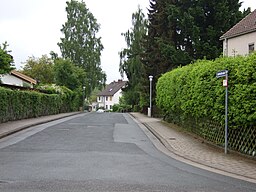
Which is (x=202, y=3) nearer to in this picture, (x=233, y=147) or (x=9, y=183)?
(x=233, y=147)

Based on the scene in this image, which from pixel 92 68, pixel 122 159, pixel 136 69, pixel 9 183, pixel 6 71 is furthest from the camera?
pixel 92 68

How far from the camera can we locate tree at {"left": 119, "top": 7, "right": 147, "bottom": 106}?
47.4m

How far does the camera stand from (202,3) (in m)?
34.1

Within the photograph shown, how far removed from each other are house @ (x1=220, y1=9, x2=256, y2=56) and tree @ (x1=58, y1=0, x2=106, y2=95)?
3608 cm

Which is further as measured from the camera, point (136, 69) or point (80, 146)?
point (136, 69)

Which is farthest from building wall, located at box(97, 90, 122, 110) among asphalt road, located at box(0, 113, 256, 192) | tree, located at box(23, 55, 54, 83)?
asphalt road, located at box(0, 113, 256, 192)

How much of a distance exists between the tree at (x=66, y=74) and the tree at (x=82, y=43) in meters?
7.48

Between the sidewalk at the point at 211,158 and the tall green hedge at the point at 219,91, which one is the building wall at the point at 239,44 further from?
the sidewalk at the point at 211,158

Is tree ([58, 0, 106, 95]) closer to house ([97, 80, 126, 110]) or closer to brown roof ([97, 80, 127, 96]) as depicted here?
house ([97, 80, 126, 110])

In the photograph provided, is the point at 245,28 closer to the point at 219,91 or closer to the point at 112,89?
the point at 219,91

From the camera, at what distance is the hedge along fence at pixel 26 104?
2259 centimetres

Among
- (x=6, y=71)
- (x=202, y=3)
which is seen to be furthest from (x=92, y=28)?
(x=6, y=71)

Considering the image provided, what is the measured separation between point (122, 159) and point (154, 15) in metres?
29.9

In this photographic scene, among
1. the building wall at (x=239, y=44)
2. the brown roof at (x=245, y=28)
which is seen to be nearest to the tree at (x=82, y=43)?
Result: the building wall at (x=239, y=44)
